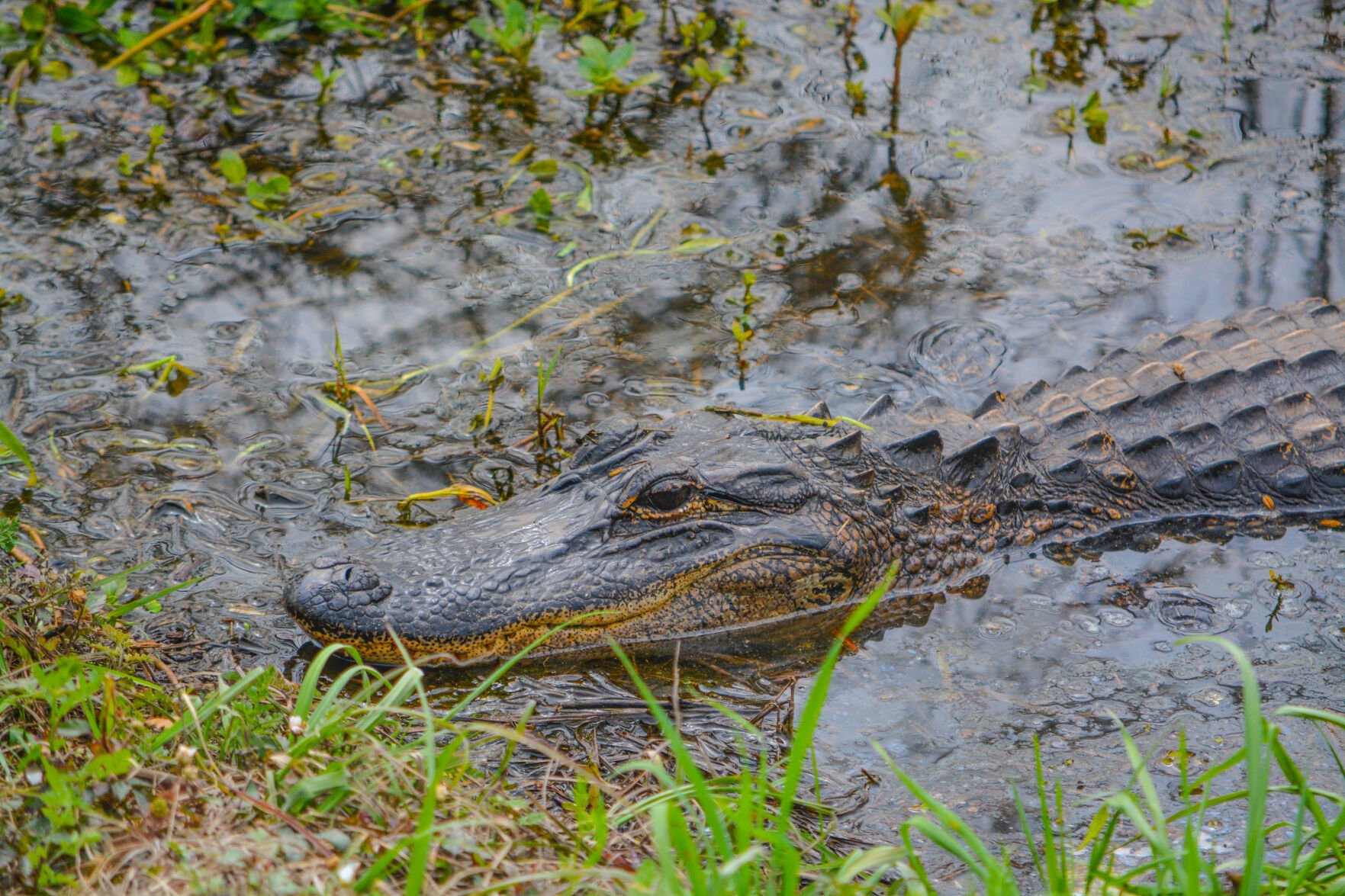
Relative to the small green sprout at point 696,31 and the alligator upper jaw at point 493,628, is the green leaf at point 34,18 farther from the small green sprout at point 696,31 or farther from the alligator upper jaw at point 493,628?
the alligator upper jaw at point 493,628

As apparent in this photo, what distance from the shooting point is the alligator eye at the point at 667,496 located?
13.1ft

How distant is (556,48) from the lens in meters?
7.20

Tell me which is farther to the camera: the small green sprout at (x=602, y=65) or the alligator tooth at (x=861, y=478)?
the small green sprout at (x=602, y=65)

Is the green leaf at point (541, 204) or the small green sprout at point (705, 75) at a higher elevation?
the small green sprout at point (705, 75)

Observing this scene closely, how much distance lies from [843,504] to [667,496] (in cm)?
67

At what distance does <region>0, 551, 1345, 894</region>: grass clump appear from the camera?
87.4 inches

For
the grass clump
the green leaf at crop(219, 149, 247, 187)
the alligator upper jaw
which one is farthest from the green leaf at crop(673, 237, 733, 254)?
the grass clump

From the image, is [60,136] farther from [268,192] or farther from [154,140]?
[268,192]

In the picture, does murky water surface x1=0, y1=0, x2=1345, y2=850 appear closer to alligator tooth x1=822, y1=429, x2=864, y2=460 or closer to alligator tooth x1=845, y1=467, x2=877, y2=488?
alligator tooth x1=845, y1=467, x2=877, y2=488

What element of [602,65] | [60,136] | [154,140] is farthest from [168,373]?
[602,65]

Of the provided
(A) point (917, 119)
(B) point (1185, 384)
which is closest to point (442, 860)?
(B) point (1185, 384)

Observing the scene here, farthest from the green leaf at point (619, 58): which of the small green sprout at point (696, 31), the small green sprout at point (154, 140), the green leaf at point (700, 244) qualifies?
the small green sprout at point (154, 140)

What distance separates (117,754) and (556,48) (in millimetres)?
5781

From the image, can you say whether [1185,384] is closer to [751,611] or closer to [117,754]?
[751,611]
